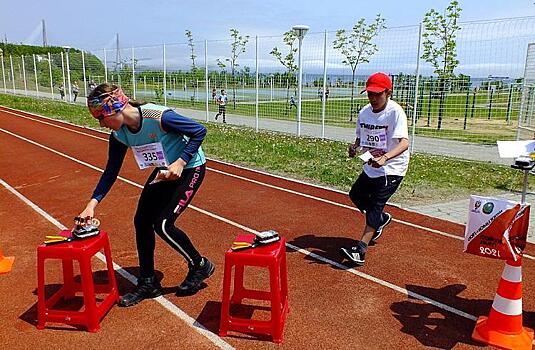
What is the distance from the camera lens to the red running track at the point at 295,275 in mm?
3545

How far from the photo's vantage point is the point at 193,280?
4.20 m

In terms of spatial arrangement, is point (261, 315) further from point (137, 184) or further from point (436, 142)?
point (436, 142)

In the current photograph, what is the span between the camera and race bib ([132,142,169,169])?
3736 millimetres

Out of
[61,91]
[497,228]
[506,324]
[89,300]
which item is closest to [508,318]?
[506,324]

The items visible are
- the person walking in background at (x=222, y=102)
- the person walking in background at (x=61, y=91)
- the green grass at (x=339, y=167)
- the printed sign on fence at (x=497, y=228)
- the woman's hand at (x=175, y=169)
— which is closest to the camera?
the printed sign on fence at (x=497, y=228)

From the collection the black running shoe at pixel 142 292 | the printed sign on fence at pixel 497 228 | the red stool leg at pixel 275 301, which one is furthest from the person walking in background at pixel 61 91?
the printed sign on fence at pixel 497 228

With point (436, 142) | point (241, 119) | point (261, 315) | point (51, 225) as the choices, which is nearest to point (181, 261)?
point (261, 315)

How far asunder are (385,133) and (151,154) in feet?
7.62

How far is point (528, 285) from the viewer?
14.5ft

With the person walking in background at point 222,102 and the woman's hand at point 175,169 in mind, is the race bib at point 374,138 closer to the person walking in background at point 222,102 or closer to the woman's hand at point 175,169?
the woman's hand at point 175,169

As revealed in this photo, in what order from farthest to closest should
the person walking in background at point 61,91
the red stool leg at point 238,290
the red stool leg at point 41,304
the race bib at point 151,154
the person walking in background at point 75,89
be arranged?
the person walking in background at point 61,91 → the person walking in background at point 75,89 → the red stool leg at point 238,290 → the race bib at point 151,154 → the red stool leg at point 41,304

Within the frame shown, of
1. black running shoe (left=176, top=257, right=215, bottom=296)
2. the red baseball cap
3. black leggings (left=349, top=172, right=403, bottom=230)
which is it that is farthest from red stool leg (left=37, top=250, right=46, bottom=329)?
the red baseball cap

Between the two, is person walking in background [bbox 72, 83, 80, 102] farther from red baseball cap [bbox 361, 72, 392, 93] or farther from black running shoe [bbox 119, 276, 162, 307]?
red baseball cap [bbox 361, 72, 392, 93]

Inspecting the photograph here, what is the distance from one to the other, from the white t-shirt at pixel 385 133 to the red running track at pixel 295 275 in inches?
40.0
